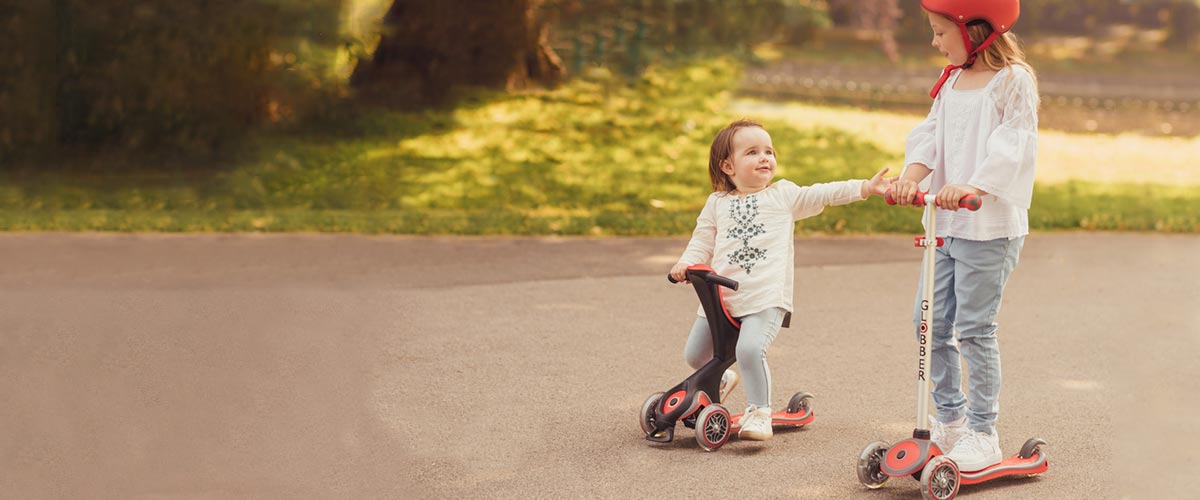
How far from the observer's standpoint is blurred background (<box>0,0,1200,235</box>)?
35.9 ft

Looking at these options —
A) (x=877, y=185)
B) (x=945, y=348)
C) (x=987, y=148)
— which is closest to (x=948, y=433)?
(x=945, y=348)

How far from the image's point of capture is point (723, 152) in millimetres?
4910

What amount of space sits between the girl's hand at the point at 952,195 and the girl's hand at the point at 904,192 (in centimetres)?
10

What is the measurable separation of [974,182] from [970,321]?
1.64ft

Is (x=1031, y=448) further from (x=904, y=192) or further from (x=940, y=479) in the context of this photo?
(x=904, y=192)

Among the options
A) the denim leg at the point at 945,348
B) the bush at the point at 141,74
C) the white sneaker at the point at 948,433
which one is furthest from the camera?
the bush at the point at 141,74

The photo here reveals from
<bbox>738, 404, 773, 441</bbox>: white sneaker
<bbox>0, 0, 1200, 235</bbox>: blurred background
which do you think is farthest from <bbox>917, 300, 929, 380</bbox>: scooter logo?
<bbox>0, 0, 1200, 235</bbox>: blurred background

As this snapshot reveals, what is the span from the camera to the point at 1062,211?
11023 millimetres

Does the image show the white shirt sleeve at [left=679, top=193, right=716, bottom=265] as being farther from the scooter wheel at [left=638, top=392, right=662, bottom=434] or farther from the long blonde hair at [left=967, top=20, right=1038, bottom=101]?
the long blonde hair at [left=967, top=20, right=1038, bottom=101]

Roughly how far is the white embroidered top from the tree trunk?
10585 mm

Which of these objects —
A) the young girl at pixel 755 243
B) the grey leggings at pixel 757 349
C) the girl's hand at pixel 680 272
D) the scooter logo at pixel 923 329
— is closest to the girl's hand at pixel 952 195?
the scooter logo at pixel 923 329

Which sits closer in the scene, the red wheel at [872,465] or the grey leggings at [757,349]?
the red wheel at [872,465]

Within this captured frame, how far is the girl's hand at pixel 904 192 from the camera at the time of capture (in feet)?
13.9

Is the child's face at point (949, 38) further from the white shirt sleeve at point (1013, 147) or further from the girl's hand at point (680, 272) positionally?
the girl's hand at point (680, 272)
